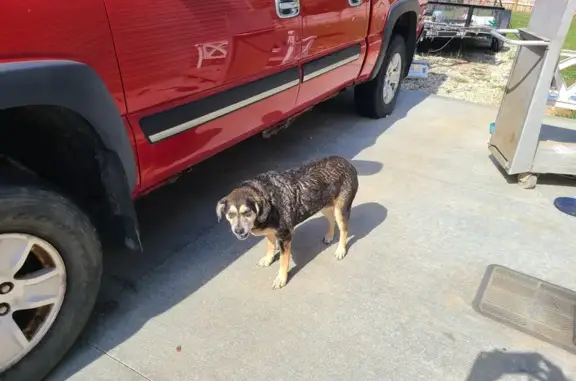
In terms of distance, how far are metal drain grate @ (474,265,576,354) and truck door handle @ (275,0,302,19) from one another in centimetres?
201

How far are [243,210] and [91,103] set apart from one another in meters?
0.84

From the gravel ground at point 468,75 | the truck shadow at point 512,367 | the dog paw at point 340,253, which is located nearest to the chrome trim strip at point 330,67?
the dog paw at point 340,253

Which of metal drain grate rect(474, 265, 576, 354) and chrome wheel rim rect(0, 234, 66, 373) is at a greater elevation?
chrome wheel rim rect(0, 234, 66, 373)

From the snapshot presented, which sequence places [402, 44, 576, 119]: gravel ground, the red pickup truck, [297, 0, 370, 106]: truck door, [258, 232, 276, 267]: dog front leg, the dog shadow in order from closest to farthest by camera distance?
the red pickup truck < [258, 232, 276, 267]: dog front leg < the dog shadow < [297, 0, 370, 106]: truck door < [402, 44, 576, 119]: gravel ground

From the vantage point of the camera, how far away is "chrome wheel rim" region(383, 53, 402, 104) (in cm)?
516

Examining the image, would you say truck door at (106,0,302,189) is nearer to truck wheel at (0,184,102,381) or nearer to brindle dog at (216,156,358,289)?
brindle dog at (216,156,358,289)

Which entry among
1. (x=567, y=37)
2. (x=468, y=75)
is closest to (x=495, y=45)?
(x=567, y=37)

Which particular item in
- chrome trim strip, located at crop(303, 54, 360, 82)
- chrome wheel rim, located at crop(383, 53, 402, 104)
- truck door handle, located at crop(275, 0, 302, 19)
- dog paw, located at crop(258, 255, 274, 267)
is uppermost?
truck door handle, located at crop(275, 0, 302, 19)

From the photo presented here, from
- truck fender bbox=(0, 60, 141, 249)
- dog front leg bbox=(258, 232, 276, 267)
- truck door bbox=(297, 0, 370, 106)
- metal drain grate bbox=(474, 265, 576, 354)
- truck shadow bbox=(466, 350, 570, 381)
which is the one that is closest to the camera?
truck fender bbox=(0, 60, 141, 249)

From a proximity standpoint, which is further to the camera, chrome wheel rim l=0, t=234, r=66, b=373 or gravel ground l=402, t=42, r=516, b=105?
gravel ground l=402, t=42, r=516, b=105

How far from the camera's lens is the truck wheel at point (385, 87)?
16.5 feet

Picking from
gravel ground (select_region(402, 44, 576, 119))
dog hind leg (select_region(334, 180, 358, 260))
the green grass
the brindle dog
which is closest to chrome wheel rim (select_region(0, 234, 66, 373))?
the brindle dog

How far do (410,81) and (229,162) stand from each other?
14.6ft

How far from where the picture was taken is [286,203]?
2521 mm
